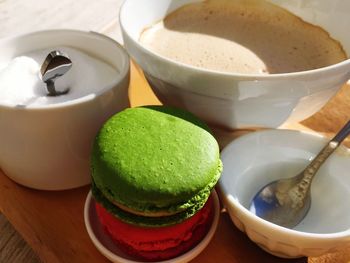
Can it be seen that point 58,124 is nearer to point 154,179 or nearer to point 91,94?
point 91,94

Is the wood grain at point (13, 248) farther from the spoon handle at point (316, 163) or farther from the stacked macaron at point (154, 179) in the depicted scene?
the spoon handle at point (316, 163)

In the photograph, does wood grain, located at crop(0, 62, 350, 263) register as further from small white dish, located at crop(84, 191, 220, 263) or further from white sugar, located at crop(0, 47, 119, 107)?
white sugar, located at crop(0, 47, 119, 107)

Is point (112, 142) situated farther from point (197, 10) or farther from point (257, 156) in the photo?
point (197, 10)

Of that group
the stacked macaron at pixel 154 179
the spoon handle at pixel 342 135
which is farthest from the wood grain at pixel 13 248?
the spoon handle at pixel 342 135

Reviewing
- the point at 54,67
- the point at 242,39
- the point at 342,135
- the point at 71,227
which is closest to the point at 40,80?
the point at 54,67

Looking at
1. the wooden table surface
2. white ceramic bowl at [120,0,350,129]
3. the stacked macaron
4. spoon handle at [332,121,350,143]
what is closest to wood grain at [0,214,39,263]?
the wooden table surface

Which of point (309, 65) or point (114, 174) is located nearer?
point (114, 174)

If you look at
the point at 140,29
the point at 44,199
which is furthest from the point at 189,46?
the point at 44,199
